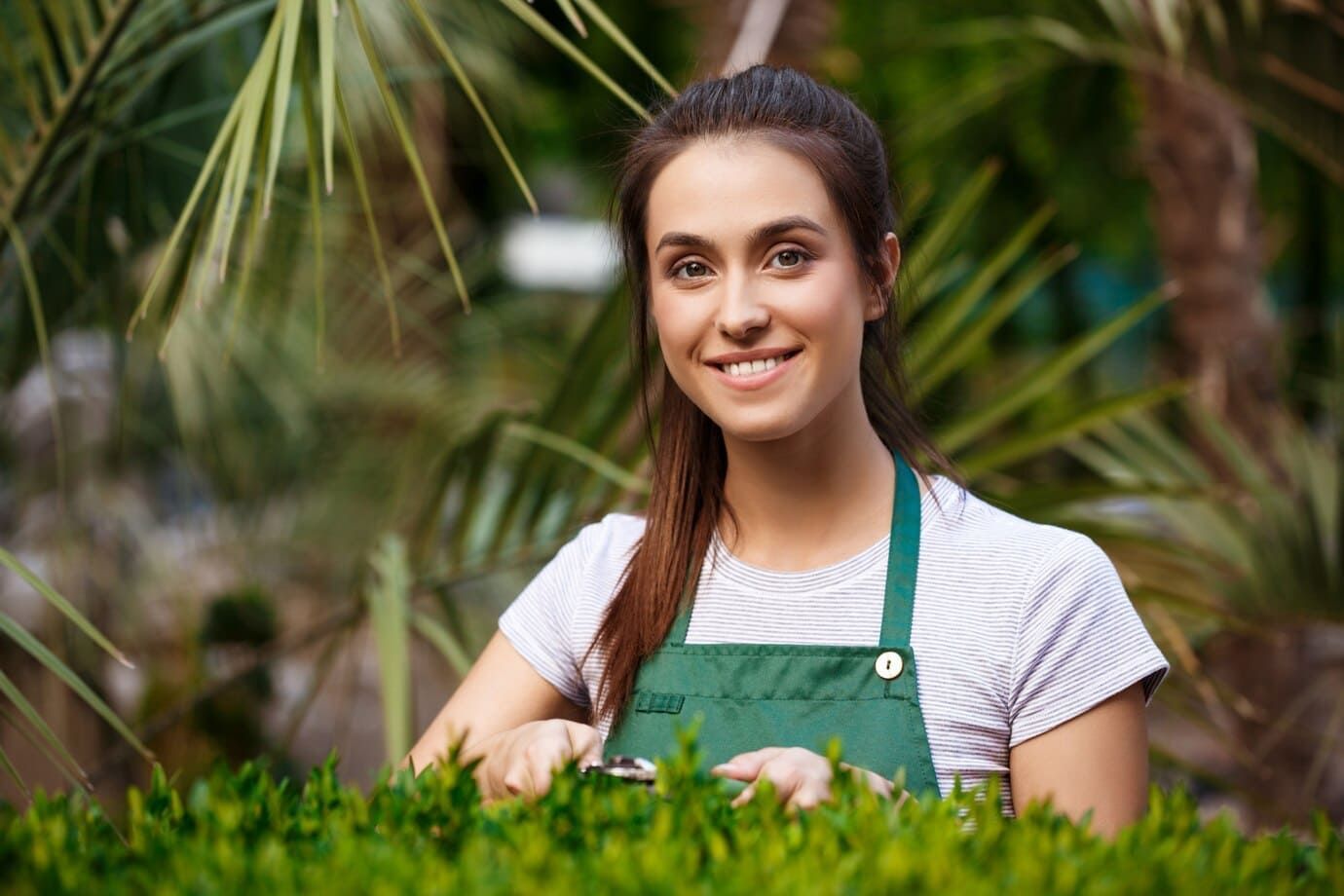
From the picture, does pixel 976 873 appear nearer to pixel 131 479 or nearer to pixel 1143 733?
pixel 1143 733

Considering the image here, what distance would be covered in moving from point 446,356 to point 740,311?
10.4ft

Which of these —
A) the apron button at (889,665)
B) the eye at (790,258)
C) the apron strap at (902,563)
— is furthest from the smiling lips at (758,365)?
the apron button at (889,665)

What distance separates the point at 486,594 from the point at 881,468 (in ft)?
4.48

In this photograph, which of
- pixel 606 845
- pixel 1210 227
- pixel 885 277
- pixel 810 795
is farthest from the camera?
pixel 1210 227

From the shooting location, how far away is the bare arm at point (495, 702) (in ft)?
6.58

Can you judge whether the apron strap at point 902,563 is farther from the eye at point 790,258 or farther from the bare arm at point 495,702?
the bare arm at point 495,702

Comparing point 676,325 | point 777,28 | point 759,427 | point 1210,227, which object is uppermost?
point 777,28

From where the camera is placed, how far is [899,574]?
1.90 metres

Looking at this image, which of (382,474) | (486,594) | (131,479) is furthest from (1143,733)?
(131,479)

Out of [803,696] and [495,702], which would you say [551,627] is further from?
[803,696]

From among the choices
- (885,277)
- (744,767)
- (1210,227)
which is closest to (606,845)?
(744,767)

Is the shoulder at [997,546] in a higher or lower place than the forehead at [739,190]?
lower

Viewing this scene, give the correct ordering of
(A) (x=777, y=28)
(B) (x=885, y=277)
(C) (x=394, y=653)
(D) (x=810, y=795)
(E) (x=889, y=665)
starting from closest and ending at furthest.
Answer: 1. (D) (x=810, y=795)
2. (E) (x=889, y=665)
3. (B) (x=885, y=277)
4. (C) (x=394, y=653)
5. (A) (x=777, y=28)

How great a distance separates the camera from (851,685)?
1833 mm
